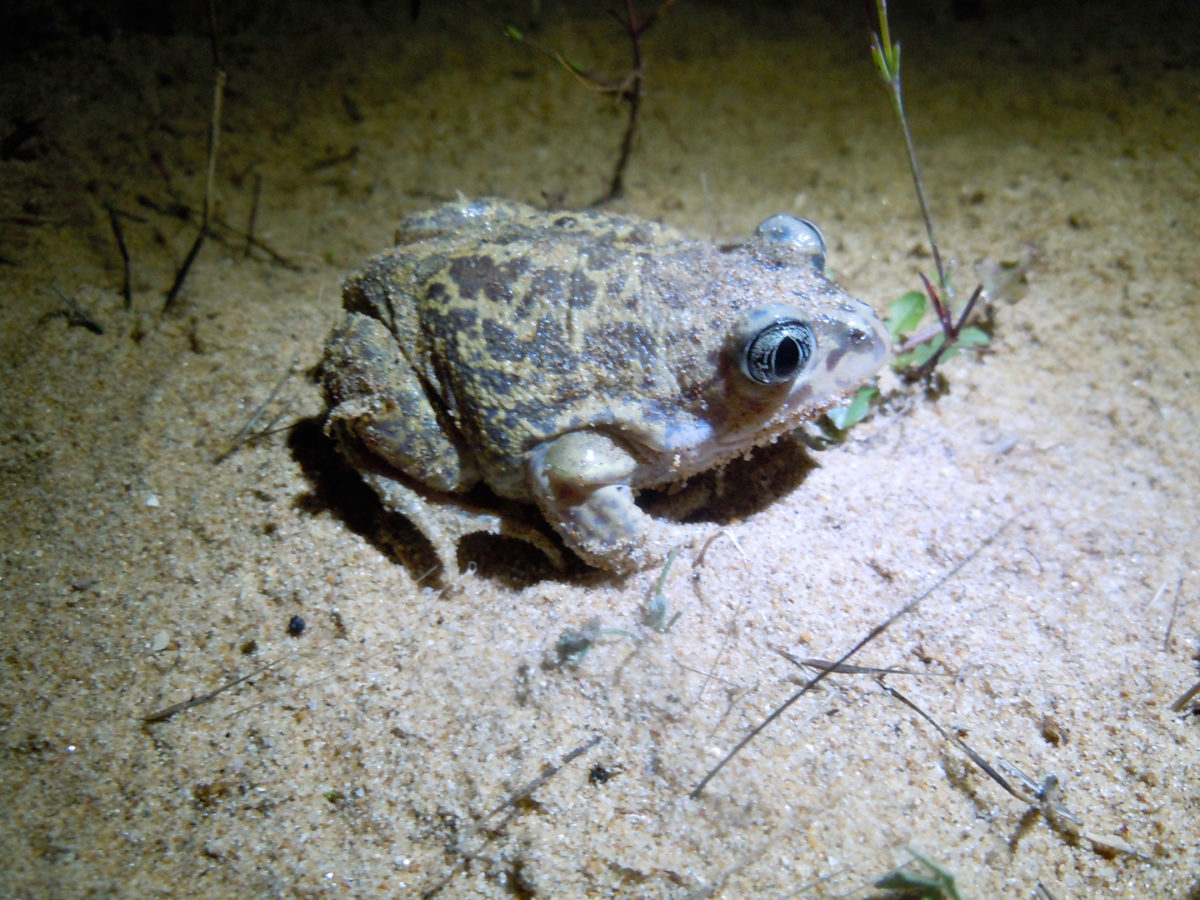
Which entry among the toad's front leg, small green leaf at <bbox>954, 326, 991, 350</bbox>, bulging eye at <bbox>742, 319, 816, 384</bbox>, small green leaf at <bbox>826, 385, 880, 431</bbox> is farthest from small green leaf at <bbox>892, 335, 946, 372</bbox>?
the toad's front leg

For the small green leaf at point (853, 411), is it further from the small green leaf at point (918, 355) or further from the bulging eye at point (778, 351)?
the bulging eye at point (778, 351)

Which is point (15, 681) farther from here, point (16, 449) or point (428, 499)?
point (428, 499)

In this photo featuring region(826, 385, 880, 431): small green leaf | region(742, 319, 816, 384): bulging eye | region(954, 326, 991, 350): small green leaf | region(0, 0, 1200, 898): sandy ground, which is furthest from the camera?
region(954, 326, 991, 350): small green leaf

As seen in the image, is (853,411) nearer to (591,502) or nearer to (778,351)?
(778,351)

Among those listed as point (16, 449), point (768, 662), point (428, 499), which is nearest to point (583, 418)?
point (428, 499)

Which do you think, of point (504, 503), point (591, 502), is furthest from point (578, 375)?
point (504, 503)

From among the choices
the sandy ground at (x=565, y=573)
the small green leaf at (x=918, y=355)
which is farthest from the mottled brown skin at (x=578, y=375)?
the small green leaf at (x=918, y=355)

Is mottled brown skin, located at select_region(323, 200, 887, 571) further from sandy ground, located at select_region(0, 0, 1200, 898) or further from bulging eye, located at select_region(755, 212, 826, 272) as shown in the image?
sandy ground, located at select_region(0, 0, 1200, 898)
